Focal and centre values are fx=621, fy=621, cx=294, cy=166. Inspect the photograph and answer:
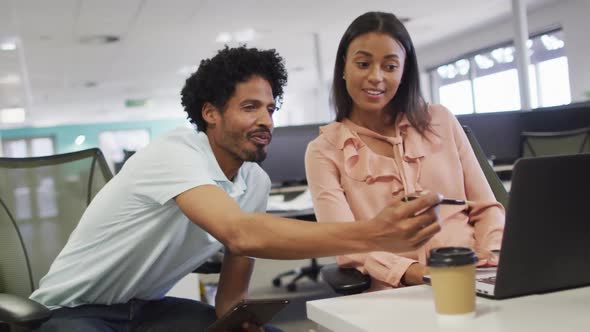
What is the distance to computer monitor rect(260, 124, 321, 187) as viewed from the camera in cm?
319

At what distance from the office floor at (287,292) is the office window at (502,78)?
13.1ft

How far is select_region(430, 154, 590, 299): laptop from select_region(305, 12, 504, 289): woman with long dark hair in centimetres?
43

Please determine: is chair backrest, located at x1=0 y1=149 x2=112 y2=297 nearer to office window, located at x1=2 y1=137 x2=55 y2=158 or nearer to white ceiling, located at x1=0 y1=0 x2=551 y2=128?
white ceiling, located at x1=0 y1=0 x2=551 y2=128

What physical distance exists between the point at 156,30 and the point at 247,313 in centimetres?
691

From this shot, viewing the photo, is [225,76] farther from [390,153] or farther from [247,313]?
[247,313]

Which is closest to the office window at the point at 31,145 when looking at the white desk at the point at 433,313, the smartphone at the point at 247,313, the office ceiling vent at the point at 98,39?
the office ceiling vent at the point at 98,39

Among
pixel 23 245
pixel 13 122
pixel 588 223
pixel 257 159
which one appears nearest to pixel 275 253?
pixel 257 159

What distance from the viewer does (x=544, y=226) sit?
0.86 metres

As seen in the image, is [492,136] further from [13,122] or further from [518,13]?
[13,122]

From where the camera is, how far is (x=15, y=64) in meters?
6.75

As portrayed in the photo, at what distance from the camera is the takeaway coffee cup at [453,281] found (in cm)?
79

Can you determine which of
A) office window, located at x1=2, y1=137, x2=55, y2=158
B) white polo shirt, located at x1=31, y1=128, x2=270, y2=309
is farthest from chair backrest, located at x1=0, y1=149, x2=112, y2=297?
office window, located at x1=2, y1=137, x2=55, y2=158

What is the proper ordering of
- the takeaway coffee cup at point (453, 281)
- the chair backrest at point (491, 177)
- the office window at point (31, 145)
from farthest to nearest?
the office window at point (31, 145), the chair backrest at point (491, 177), the takeaway coffee cup at point (453, 281)

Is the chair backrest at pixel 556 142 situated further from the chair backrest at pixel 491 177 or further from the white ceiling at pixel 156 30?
the white ceiling at pixel 156 30
